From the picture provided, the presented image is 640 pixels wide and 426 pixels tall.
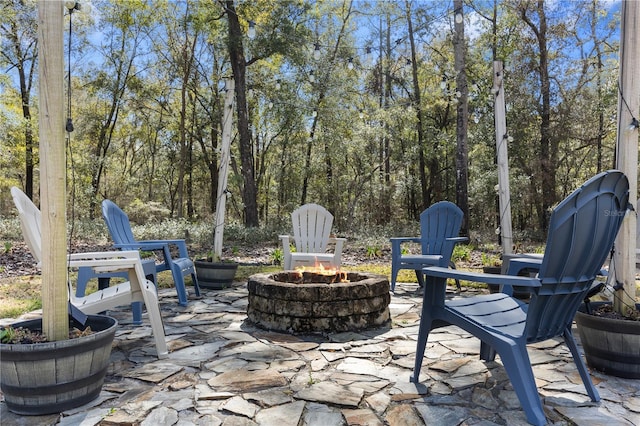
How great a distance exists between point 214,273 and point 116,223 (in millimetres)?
1157

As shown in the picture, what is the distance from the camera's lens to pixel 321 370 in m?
2.32

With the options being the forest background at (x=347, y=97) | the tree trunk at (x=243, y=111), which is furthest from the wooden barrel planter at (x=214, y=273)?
the tree trunk at (x=243, y=111)

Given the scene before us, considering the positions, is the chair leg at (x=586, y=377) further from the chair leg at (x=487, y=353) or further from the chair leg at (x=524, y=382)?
the chair leg at (x=487, y=353)

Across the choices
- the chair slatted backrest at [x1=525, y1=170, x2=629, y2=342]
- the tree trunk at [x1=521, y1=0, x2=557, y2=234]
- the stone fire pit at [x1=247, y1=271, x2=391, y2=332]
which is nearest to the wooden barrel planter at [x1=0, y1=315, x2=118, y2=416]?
the stone fire pit at [x1=247, y1=271, x2=391, y2=332]

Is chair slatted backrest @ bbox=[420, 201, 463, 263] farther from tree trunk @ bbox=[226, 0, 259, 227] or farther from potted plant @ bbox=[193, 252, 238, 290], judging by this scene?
tree trunk @ bbox=[226, 0, 259, 227]

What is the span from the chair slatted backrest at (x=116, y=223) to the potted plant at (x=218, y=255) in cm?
91

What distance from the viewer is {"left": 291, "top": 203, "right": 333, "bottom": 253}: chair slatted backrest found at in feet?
16.7

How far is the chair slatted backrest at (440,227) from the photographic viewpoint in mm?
4469

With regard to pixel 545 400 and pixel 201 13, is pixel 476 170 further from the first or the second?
pixel 545 400

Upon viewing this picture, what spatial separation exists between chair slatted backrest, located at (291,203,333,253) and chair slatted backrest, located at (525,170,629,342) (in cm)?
340

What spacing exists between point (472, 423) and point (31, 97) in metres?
15.6

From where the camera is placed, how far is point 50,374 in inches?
68.1

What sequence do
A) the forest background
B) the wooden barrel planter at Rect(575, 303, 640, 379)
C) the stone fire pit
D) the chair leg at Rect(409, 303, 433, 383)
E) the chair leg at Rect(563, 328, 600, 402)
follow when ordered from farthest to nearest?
the forest background < the stone fire pit < the chair leg at Rect(409, 303, 433, 383) < the wooden barrel planter at Rect(575, 303, 640, 379) < the chair leg at Rect(563, 328, 600, 402)

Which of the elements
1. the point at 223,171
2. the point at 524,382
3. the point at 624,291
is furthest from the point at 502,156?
the point at 524,382
